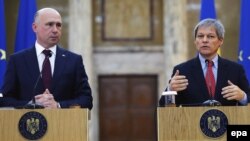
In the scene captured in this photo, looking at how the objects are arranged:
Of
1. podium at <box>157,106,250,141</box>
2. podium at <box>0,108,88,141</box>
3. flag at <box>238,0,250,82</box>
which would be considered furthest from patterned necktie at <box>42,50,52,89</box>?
flag at <box>238,0,250,82</box>

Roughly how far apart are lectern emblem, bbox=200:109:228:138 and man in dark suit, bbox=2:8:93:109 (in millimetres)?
1017

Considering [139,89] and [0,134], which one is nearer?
[0,134]

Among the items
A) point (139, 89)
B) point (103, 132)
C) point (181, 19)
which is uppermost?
point (181, 19)

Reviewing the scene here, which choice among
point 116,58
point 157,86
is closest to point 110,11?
point 116,58

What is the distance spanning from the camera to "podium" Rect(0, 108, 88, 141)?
377cm

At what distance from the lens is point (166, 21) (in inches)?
411

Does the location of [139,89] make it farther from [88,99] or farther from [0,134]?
[0,134]

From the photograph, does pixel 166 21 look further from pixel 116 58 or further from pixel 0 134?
pixel 0 134

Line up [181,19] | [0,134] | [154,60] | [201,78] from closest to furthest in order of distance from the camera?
[0,134] < [201,78] < [181,19] < [154,60]

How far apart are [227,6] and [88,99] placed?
635 centimetres

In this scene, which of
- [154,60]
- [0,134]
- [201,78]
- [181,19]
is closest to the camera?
[0,134]

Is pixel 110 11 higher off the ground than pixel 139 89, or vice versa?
pixel 110 11

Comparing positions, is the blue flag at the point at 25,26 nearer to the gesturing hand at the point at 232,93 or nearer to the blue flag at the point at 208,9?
the blue flag at the point at 208,9

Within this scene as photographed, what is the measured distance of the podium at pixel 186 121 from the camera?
3705mm
